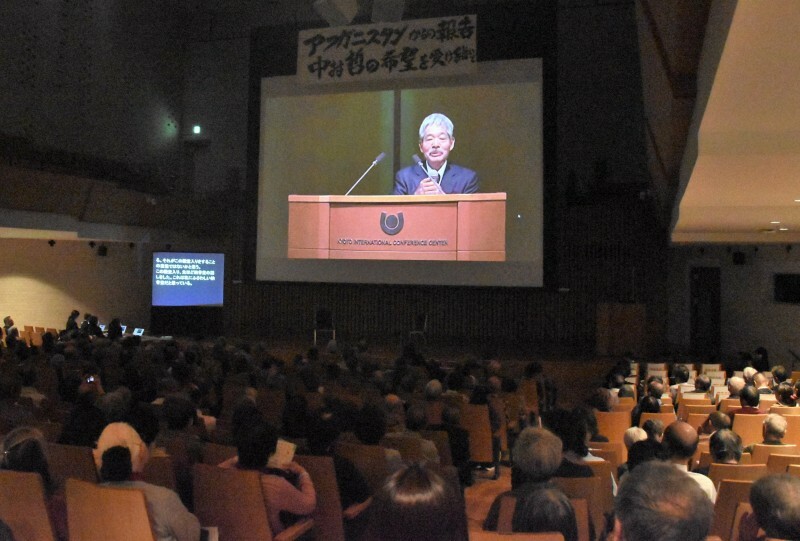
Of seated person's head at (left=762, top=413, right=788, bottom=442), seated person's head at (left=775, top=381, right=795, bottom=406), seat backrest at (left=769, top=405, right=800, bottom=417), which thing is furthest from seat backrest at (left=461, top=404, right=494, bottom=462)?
seated person's head at (left=775, top=381, right=795, bottom=406)

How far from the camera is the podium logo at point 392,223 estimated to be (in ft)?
37.6

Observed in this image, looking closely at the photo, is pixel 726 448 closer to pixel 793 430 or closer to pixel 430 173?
pixel 793 430

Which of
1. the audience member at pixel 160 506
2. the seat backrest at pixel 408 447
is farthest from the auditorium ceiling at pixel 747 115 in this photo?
the audience member at pixel 160 506

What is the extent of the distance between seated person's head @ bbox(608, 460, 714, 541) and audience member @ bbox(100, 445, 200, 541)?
1.69m

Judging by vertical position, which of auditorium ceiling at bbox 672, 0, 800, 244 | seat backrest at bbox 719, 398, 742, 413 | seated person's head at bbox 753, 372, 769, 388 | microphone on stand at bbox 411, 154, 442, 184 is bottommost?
seat backrest at bbox 719, 398, 742, 413

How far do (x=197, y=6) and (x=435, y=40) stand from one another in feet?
27.5

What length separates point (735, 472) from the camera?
3.24 meters

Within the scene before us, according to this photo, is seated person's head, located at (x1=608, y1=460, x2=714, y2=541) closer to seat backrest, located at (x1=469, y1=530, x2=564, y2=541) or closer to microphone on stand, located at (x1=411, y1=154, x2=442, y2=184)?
seat backrest, located at (x1=469, y1=530, x2=564, y2=541)

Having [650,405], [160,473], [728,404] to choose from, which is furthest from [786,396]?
[160,473]

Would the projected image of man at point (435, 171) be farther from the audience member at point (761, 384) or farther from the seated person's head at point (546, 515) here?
the seated person's head at point (546, 515)

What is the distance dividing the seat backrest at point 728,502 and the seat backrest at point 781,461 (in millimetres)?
765

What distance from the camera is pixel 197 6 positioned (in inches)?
677

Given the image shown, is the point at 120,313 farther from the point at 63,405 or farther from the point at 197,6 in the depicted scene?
the point at 63,405

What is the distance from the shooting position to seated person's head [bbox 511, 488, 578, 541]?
7.43 ft
